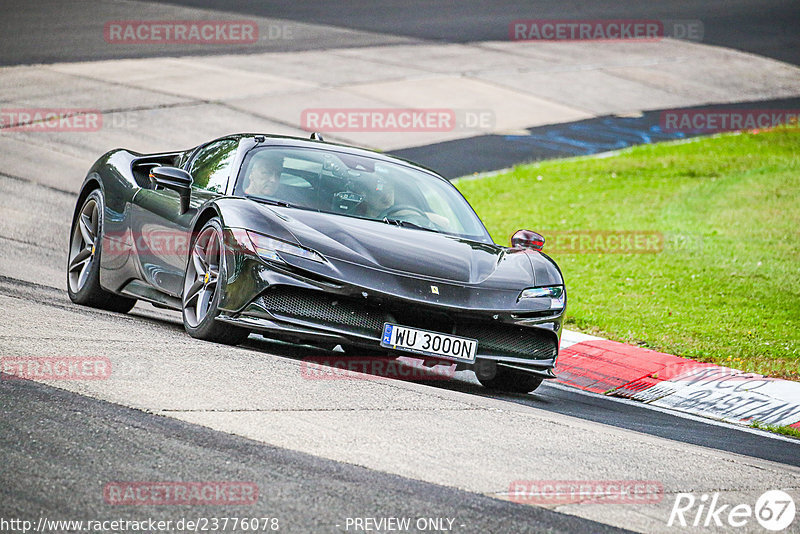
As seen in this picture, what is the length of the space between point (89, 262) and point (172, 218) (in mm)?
1318

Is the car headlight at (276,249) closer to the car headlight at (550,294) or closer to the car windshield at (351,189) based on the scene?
the car windshield at (351,189)

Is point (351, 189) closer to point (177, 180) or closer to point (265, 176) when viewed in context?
point (265, 176)

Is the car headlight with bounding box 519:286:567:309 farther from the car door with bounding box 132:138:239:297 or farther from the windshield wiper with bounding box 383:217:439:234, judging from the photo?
the car door with bounding box 132:138:239:297

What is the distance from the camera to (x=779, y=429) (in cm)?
804

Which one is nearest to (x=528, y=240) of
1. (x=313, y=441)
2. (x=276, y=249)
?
(x=276, y=249)

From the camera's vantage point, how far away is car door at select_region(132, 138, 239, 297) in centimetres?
794

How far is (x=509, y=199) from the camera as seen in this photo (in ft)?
56.2

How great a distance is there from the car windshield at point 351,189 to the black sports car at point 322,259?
0.01m

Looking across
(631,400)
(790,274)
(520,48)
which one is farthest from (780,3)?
(631,400)

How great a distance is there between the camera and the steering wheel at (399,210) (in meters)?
7.97

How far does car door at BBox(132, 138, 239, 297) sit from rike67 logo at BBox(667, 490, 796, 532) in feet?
13.2

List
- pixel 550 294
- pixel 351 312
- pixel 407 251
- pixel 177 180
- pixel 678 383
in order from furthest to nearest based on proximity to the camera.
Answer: pixel 678 383
pixel 177 180
pixel 550 294
pixel 407 251
pixel 351 312

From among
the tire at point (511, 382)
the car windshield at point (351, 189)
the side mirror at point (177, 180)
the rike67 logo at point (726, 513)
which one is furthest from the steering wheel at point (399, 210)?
the rike67 logo at point (726, 513)

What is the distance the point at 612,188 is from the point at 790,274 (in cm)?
570
